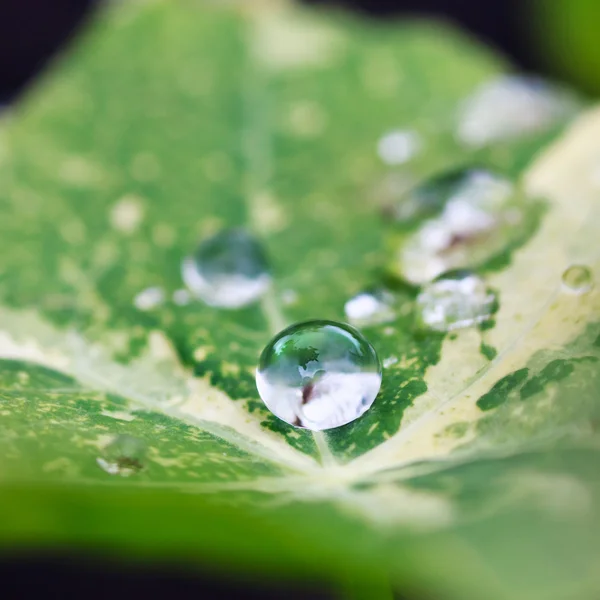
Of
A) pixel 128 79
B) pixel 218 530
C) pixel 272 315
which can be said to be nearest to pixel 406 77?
pixel 128 79

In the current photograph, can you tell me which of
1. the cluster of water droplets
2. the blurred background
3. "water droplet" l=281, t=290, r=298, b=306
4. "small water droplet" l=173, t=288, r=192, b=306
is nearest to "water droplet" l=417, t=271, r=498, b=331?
the cluster of water droplets

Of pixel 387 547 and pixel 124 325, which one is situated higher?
pixel 124 325

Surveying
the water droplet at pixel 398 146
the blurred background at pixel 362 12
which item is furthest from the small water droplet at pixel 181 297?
the blurred background at pixel 362 12

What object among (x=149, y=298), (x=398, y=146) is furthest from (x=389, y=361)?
(x=398, y=146)

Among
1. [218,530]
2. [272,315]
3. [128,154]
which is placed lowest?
[218,530]

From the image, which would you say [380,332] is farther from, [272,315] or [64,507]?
[64,507]
